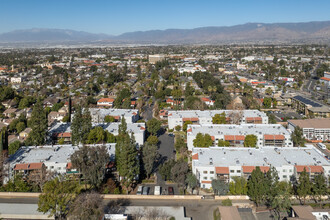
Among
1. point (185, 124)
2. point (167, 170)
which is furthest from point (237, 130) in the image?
point (167, 170)

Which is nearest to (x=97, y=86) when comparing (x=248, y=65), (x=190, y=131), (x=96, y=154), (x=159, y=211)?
(x=190, y=131)

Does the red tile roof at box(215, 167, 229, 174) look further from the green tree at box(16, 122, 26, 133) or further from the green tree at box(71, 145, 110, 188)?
the green tree at box(16, 122, 26, 133)

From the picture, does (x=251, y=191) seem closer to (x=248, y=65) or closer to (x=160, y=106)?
(x=160, y=106)

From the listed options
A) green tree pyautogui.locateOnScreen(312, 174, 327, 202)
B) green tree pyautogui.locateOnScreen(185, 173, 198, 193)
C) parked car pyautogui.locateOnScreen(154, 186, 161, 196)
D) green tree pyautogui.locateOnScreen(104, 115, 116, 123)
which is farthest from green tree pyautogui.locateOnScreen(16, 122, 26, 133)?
green tree pyautogui.locateOnScreen(312, 174, 327, 202)

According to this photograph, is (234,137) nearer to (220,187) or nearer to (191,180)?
(220,187)

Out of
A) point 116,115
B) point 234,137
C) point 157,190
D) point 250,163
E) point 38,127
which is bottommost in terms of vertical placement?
point 157,190
